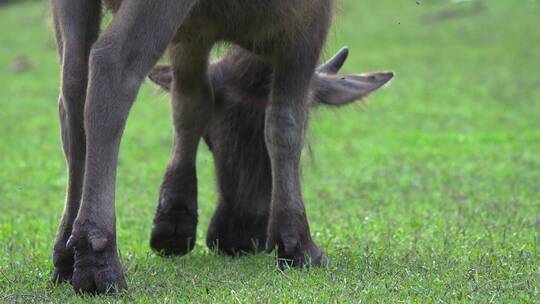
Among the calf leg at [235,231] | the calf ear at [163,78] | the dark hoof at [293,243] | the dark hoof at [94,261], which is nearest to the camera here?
the dark hoof at [94,261]

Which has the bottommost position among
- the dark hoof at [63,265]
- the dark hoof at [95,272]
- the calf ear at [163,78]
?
the dark hoof at [63,265]

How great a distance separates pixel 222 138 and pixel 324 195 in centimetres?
342

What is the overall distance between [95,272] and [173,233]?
5.97 feet

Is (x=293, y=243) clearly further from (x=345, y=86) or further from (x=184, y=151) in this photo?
(x=345, y=86)

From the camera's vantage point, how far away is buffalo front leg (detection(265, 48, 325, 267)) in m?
5.70

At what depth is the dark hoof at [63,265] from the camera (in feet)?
16.1

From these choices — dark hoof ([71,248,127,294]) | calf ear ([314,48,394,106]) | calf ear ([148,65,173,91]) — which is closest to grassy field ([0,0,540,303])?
dark hoof ([71,248,127,294])

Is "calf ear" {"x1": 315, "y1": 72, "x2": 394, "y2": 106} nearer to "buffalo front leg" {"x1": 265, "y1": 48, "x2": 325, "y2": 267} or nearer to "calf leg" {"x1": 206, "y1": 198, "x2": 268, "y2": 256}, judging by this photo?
"buffalo front leg" {"x1": 265, "y1": 48, "x2": 325, "y2": 267}

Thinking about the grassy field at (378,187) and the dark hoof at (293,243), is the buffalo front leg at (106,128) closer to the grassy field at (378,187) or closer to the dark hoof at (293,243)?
the grassy field at (378,187)

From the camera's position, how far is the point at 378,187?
10.3 m

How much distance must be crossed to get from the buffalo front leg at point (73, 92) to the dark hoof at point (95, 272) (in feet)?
1.51

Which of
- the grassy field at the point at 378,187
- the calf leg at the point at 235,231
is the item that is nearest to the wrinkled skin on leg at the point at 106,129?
the grassy field at the point at 378,187

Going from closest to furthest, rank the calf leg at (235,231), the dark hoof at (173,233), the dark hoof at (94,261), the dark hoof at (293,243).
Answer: the dark hoof at (94,261), the dark hoof at (293,243), the dark hoof at (173,233), the calf leg at (235,231)

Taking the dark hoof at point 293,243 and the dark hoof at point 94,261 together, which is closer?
the dark hoof at point 94,261
